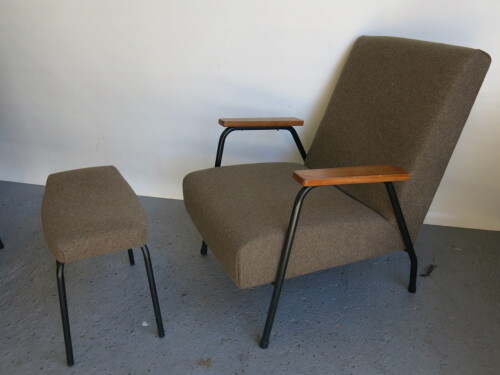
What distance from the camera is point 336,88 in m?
1.86

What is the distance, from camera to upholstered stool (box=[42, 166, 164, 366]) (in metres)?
1.14

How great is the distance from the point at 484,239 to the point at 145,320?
1770 mm

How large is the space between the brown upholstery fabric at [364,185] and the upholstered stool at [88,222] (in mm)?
254

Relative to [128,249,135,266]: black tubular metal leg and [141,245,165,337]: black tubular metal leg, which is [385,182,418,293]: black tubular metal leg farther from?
[128,249,135,266]: black tubular metal leg

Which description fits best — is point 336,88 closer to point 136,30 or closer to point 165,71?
point 165,71

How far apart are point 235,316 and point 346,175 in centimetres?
69

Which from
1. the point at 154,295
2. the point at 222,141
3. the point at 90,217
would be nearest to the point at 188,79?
the point at 222,141

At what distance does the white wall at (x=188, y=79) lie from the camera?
184cm

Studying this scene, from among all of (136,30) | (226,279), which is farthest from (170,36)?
(226,279)

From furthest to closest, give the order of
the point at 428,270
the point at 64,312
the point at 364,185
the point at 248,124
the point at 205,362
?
the point at 428,270 → the point at 248,124 → the point at 364,185 → the point at 205,362 → the point at 64,312

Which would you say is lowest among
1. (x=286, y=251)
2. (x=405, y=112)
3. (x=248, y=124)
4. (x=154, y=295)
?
(x=154, y=295)

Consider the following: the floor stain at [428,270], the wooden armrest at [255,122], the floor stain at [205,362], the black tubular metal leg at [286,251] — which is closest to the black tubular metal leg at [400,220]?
the floor stain at [428,270]

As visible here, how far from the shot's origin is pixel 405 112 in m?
1.51

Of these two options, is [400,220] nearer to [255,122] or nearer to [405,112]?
[405,112]
